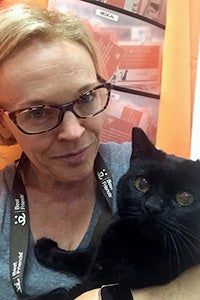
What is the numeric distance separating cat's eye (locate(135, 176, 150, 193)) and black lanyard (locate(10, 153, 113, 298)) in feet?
0.50

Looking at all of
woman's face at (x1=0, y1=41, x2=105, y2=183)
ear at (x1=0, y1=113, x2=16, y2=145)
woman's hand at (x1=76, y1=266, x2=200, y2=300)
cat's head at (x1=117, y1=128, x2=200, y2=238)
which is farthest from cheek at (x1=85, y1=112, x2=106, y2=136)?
woman's hand at (x1=76, y1=266, x2=200, y2=300)

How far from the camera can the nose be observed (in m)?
0.98

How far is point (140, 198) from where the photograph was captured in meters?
0.91

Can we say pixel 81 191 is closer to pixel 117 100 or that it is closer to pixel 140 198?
pixel 140 198

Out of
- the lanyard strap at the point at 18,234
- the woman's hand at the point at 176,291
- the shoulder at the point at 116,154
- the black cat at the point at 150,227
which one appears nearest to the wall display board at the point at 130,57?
the shoulder at the point at 116,154

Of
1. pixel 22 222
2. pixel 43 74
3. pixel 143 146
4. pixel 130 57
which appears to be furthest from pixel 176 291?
pixel 130 57

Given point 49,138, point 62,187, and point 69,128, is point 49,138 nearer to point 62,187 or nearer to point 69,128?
point 69,128

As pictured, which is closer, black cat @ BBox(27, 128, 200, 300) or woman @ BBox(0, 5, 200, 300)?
black cat @ BBox(27, 128, 200, 300)

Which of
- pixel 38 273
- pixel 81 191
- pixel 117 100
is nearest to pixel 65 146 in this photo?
pixel 81 191

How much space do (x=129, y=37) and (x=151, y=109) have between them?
0.71 ft

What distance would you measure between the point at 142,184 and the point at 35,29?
37cm

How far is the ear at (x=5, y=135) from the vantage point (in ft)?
3.72

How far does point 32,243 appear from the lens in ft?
3.58

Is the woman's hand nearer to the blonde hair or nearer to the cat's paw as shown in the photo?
the cat's paw
